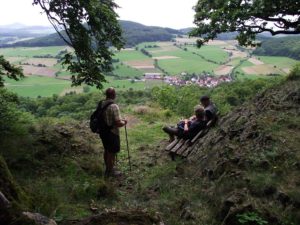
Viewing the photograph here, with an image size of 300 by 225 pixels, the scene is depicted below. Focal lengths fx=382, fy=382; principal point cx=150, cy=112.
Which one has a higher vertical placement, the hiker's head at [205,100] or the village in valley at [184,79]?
the hiker's head at [205,100]

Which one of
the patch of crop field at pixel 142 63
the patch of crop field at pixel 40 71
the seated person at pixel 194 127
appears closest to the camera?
the seated person at pixel 194 127

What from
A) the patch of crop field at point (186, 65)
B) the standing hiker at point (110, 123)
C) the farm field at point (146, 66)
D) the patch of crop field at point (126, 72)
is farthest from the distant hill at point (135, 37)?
the standing hiker at point (110, 123)

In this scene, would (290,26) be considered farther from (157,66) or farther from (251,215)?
(157,66)

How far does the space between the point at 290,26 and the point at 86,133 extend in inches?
312

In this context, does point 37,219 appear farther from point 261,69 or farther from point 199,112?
point 261,69

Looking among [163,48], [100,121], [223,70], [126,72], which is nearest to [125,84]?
[126,72]

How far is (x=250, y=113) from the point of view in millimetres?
9602

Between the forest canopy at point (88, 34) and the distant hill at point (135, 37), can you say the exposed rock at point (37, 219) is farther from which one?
the distant hill at point (135, 37)

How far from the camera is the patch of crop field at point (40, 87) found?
216 ft

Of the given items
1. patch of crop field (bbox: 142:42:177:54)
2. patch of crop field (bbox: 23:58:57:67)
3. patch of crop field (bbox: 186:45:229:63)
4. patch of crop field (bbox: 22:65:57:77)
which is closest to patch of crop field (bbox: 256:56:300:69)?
patch of crop field (bbox: 186:45:229:63)

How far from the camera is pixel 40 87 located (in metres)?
71.2

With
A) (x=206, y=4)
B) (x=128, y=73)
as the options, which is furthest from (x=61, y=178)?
(x=128, y=73)

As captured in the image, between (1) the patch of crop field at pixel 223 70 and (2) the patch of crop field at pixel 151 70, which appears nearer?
(1) the patch of crop field at pixel 223 70

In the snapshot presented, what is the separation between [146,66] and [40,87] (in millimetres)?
32171
